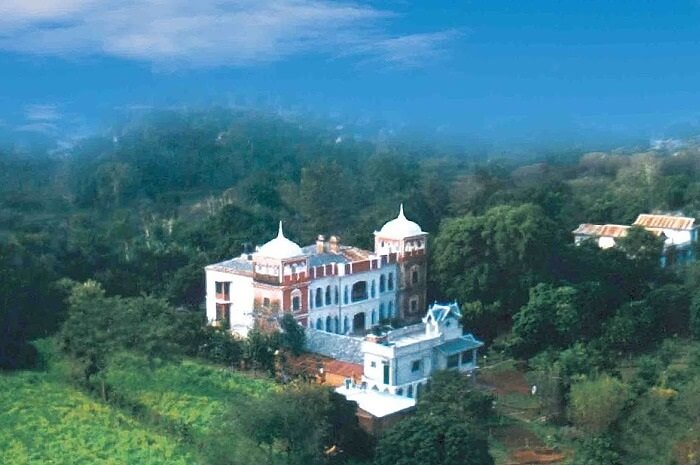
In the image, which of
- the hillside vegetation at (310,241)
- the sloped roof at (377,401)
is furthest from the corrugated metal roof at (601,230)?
the sloped roof at (377,401)

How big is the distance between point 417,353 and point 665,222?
29.6 ft

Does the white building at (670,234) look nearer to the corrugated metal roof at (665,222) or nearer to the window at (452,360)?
the corrugated metal roof at (665,222)

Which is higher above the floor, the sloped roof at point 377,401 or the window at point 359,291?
the window at point 359,291

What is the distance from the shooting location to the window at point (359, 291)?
1600 cm

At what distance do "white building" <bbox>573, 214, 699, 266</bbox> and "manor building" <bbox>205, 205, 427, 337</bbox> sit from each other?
175 inches

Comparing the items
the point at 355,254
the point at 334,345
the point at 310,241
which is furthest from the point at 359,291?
the point at 310,241

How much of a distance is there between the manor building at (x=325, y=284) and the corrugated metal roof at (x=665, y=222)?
539 centimetres

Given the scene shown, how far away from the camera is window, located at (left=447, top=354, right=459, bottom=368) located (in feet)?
44.7

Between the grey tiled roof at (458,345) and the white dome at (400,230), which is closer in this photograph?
the grey tiled roof at (458,345)

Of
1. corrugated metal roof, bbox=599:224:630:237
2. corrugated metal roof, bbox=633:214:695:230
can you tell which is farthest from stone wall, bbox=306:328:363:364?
corrugated metal roof, bbox=633:214:695:230

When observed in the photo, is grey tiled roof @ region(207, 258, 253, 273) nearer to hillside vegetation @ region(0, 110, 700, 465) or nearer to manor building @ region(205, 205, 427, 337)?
manor building @ region(205, 205, 427, 337)

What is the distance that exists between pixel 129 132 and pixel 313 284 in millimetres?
13461

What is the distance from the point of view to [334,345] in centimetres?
1399

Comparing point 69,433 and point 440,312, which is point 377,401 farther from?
point 69,433
